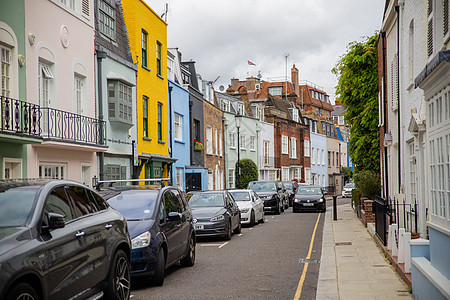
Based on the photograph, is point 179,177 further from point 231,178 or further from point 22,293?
point 22,293

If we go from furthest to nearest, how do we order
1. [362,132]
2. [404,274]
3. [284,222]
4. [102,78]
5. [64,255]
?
[362,132], [284,222], [102,78], [404,274], [64,255]

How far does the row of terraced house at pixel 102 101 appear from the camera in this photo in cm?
1362

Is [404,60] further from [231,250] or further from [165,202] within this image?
[165,202]

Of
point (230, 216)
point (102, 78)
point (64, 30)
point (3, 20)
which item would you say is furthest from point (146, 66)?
point (3, 20)

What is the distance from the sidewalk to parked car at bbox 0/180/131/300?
318cm

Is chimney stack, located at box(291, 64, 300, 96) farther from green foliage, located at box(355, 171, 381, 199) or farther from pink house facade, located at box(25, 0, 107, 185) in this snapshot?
pink house facade, located at box(25, 0, 107, 185)

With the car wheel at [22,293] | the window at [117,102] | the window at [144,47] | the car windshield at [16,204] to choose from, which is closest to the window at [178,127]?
the window at [144,47]

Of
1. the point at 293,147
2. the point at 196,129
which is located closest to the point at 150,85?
the point at 196,129

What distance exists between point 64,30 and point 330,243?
10.0 m

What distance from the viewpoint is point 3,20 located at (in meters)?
13.1

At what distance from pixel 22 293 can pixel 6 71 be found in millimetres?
9591

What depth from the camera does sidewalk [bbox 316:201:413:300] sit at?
8445 millimetres

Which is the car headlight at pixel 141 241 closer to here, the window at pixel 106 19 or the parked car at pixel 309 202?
the window at pixel 106 19

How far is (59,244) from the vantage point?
580cm
